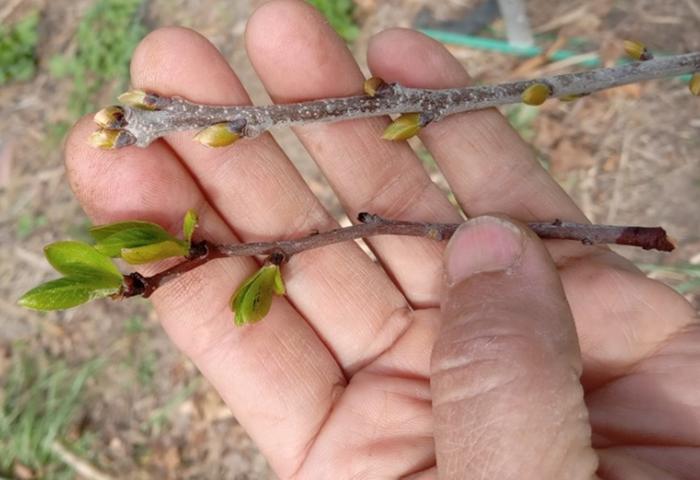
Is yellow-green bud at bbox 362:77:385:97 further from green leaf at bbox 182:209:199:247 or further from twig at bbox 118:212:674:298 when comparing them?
green leaf at bbox 182:209:199:247

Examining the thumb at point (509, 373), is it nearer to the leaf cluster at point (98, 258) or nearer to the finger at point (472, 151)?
the finger at point (472, 151)

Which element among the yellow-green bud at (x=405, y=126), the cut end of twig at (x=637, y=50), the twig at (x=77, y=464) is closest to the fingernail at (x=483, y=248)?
the yellow-green bud at (x=405, y=126)

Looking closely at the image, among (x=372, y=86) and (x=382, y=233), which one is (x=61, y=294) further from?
(x=372, y=86)

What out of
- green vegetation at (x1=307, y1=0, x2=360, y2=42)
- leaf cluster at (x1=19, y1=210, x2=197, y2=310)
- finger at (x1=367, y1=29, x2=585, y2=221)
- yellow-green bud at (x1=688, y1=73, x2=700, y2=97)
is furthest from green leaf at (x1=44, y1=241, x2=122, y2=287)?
green vegetation at (x1=307, y1=0, x2=360, y2=42)

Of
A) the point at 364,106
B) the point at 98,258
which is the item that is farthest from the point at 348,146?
the point at 98,258

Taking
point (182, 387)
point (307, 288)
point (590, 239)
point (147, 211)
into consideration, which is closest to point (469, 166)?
point (590, 239)

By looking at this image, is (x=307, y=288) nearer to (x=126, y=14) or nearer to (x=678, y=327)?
(x=678, y=327)
